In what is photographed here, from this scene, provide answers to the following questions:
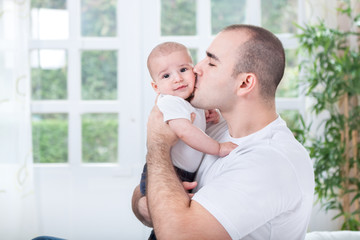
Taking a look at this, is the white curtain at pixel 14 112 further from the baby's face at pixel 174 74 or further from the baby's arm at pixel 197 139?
the baby's arm at pixel 197 139

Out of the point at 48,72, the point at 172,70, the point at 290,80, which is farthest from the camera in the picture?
the point at 290,80

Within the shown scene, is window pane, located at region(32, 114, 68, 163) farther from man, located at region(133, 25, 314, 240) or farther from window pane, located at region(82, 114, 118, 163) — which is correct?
man, located at region(133, 25, 314, 240)

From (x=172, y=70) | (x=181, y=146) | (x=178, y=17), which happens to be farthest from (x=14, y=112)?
(x=181, y=146)

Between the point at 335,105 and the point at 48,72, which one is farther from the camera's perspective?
the point at 48,72

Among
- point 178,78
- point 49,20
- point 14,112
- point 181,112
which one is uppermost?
point 49,20

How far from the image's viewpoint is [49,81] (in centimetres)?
370

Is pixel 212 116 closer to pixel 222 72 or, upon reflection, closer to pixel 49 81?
pixel 222 72

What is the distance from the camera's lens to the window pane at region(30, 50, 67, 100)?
11.4ft

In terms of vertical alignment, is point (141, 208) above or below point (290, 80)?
below

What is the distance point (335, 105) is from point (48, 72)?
2.20 m

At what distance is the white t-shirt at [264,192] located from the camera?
1236 mm

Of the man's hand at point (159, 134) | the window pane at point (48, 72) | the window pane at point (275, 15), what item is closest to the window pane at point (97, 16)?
the window pane at point (48, 72)

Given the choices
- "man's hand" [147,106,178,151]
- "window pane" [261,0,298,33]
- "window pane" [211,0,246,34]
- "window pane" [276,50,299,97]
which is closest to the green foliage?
"window pane" [211,0,246,34]

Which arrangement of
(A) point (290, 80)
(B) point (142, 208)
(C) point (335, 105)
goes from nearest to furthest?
(B) point (142, 208)
(C) point (335, 105)
(A) point (290, 80)
